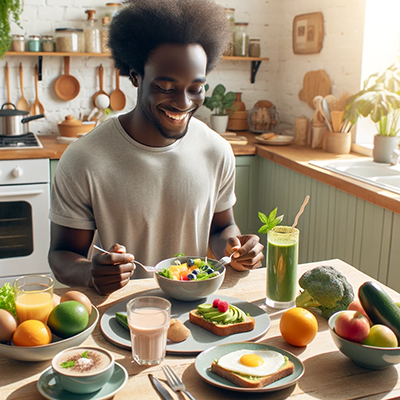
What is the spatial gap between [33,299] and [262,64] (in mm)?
3304

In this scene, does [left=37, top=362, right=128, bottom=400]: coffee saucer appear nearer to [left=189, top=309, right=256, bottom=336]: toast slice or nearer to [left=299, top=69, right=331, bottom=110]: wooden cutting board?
[left=189, top=309, right=256, bottom=336]: toast slice

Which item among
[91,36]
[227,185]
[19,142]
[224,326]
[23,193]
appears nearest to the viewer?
[224,326]

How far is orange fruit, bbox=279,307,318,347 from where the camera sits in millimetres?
1071

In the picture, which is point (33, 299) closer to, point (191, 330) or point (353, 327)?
point (191, 330)

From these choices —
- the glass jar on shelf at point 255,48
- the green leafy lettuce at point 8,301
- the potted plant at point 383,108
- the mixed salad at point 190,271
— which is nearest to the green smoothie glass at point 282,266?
the mixed salad at point 190,271

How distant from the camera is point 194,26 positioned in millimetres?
1495

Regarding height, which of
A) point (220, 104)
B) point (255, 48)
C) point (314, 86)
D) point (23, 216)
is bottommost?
point (23, 216)

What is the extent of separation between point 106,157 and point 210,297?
22.5 inches

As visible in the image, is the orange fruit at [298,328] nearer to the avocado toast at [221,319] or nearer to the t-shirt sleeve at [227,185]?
the avocado toast at [221,319]

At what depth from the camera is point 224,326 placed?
1123mm

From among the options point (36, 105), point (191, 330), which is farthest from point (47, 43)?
point (191, 330)

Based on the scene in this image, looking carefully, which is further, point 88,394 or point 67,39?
point 67,39

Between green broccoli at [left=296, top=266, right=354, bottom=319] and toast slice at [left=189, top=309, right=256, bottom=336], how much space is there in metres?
0.17

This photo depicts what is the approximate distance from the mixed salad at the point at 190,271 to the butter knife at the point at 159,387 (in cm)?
33
